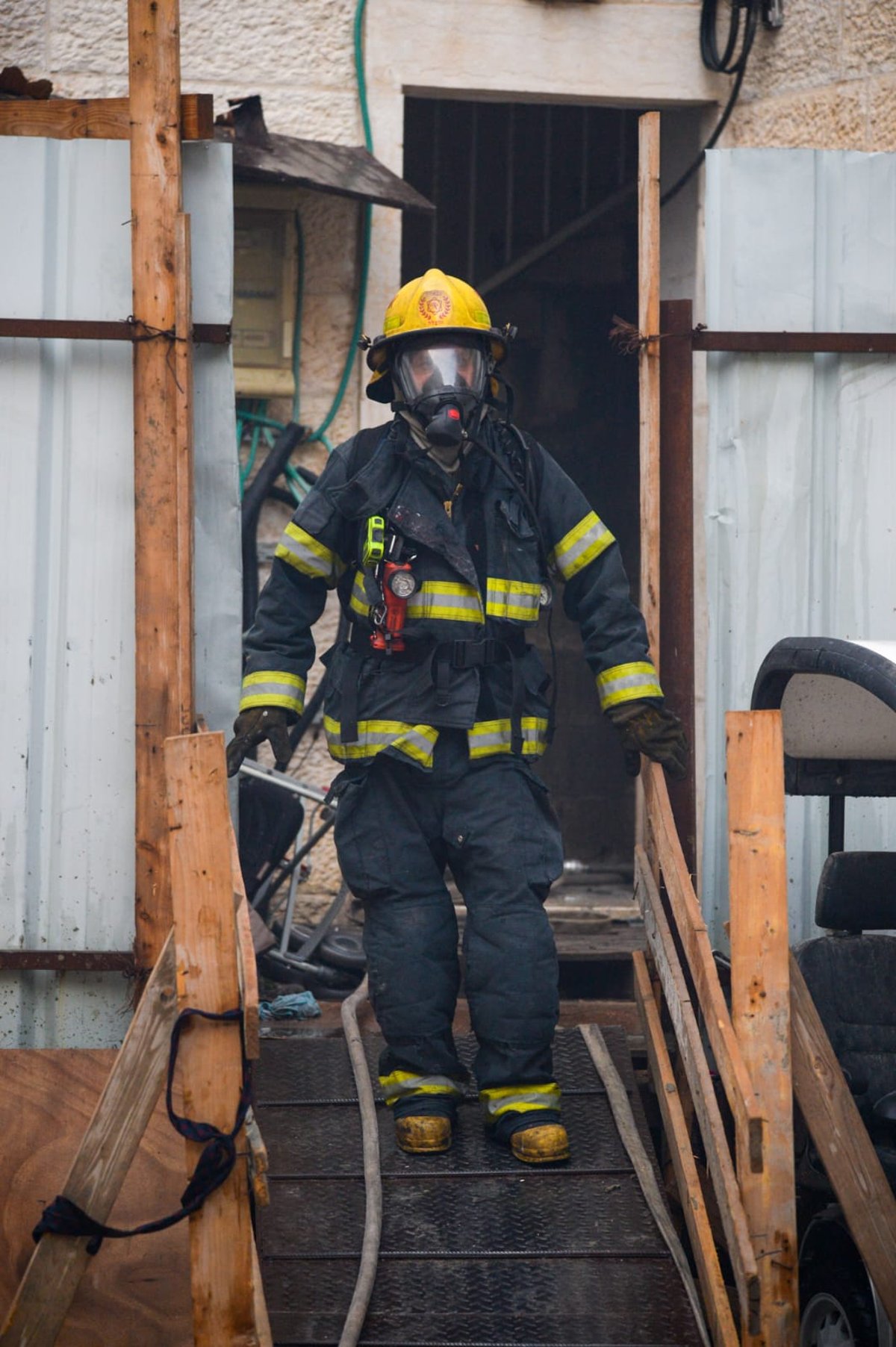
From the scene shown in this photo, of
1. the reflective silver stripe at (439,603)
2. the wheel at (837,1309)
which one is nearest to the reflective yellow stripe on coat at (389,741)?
the reflective silver stripe at (439,603)

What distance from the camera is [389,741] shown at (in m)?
3.98

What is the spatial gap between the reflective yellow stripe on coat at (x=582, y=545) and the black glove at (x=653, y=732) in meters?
0.42

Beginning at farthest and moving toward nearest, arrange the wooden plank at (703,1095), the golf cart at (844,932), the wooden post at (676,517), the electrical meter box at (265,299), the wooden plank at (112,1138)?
the electrical meter box at (265,299)
the wooden post at (676,517)
the golf cart at (844,932)
the wooden plank at (703,1095)
the wooden plank at (112,1138)

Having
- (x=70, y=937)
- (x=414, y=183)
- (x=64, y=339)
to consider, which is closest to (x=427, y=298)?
(x=64, y=339)

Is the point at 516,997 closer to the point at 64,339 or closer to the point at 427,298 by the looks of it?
the point at 427,298

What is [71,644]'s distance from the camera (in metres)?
4.20

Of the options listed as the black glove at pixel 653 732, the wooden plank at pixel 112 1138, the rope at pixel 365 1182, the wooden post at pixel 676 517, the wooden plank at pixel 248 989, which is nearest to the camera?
the wooden plank at pixel 248 989

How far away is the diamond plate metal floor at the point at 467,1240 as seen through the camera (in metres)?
3.25

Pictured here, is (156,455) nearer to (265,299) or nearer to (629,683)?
(629,683)

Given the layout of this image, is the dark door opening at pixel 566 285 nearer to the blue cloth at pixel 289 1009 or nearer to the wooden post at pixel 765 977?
the blue cloth at pixel 289 1009

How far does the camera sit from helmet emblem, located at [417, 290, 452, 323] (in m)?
4.04

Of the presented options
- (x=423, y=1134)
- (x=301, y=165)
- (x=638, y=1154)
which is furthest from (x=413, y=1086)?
(x=301, y=165)

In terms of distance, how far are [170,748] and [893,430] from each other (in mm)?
2695

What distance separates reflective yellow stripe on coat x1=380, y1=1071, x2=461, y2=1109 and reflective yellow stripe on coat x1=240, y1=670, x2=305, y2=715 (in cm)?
101
